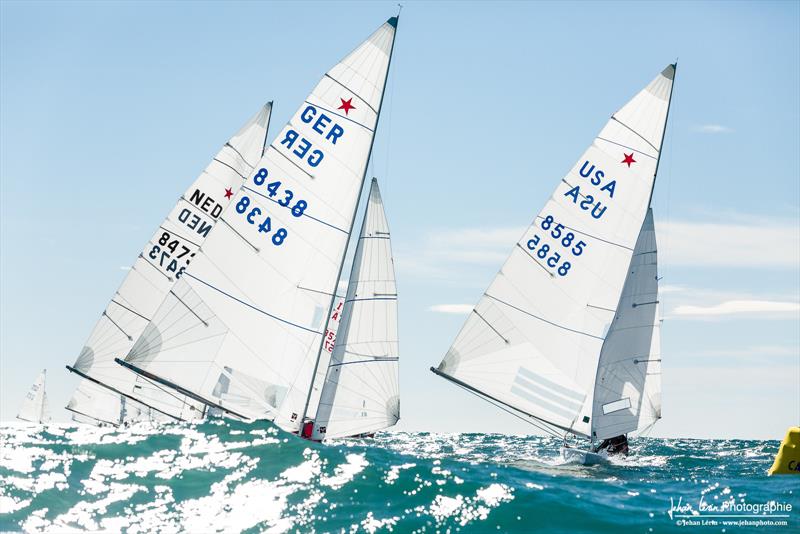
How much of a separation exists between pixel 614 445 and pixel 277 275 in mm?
13915

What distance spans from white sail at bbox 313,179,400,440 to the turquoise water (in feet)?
22.3

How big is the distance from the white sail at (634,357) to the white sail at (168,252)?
13.0 metres

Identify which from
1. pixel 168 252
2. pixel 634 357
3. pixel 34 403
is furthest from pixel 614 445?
Result: pixel 34 403

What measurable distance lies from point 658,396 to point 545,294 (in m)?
6.59

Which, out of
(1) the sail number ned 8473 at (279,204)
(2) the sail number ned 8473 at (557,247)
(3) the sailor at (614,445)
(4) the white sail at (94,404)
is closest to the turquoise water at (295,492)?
(1) the sail number ned 8473 at (279,204)

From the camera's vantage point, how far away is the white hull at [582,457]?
1119 inches

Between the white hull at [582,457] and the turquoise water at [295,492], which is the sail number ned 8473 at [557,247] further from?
the turquoise water at [295,492]

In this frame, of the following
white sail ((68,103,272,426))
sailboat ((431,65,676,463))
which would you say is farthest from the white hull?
white sail ((68,103,272,426))

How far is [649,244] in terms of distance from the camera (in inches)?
1257

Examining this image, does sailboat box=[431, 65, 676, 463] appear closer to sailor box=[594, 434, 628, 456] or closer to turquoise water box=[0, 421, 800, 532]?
sailor box=[594, 434, 628, 456]

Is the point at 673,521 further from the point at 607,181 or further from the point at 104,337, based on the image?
the point at 104,337

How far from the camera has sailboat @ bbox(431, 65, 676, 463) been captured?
1086 inches

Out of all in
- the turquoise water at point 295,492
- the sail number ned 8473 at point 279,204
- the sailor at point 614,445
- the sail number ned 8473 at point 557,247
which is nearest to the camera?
the turquoise water at point 295,492

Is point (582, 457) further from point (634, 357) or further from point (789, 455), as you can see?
point (789, 455)
